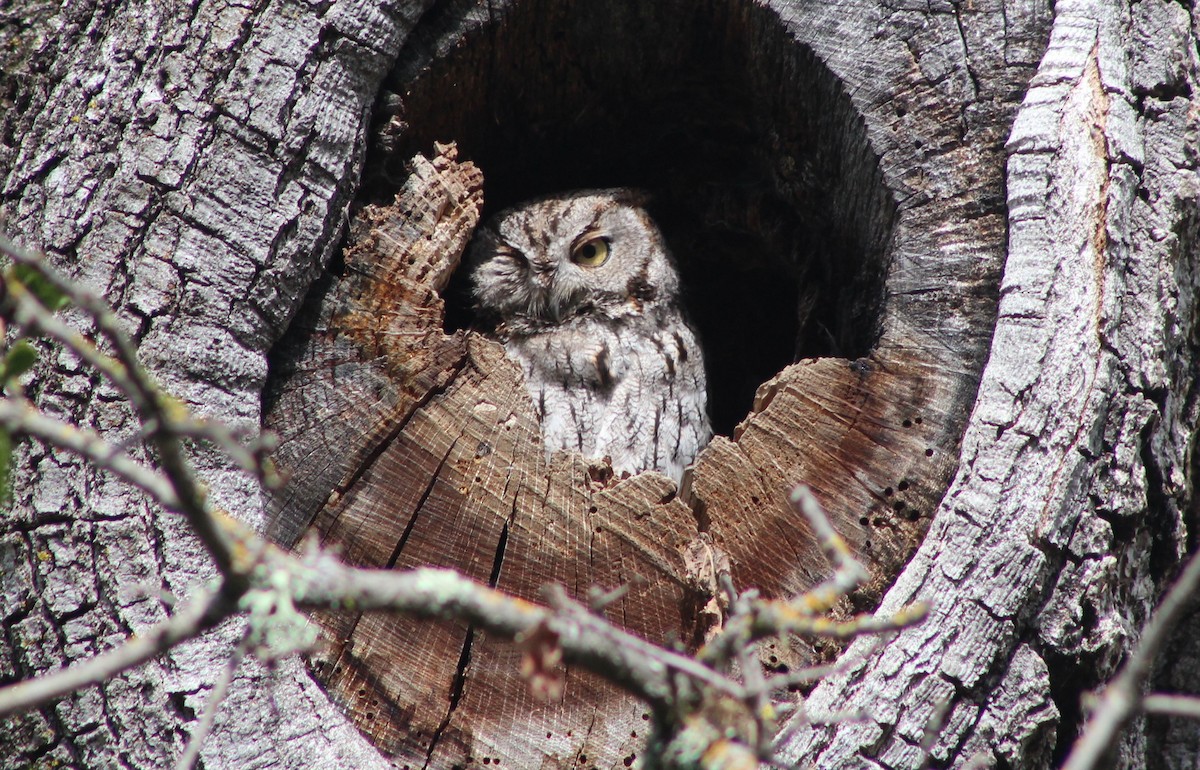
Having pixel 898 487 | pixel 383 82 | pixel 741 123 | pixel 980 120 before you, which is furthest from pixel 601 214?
pixel 898 487

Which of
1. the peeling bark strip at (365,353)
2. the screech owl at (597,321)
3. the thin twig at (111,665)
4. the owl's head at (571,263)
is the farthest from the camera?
the owl's head at (571,263)

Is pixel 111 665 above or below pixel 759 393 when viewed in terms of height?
below

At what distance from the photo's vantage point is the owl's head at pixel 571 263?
285 cm

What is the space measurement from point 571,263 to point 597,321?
21 cm

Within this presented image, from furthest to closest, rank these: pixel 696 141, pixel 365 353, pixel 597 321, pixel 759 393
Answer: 1. pixel 597 321
2. pixel 696 141
3. pixel 759 393
4. pixel 365 353

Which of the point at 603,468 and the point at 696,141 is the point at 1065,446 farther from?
the point at 696,141

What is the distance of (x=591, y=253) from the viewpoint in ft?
9.59

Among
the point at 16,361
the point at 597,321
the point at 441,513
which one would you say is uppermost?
the point at 597,321

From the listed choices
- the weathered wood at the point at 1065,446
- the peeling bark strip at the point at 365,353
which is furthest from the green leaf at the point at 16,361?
the weathered wood at the point at 1065,446

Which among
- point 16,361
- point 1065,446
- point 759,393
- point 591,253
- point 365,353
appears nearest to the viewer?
point 16,361

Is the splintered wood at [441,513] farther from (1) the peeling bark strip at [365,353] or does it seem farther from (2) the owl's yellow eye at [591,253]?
(2) the owl's yellow eye at [591,253]

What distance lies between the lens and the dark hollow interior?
1.92m

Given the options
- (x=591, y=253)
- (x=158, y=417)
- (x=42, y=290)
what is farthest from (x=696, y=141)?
(x=158, y=417)

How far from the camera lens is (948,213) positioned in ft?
5.55
